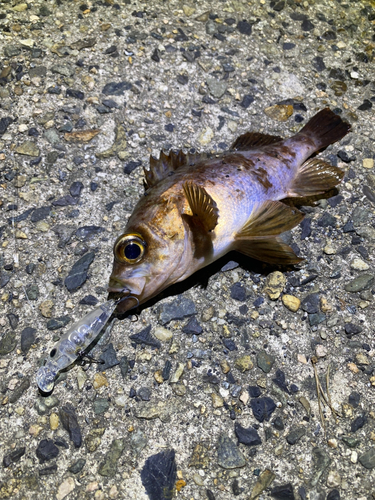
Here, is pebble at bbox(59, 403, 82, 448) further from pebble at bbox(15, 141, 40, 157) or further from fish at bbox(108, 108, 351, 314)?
pebble at bbox(15, 141, 40, 157)

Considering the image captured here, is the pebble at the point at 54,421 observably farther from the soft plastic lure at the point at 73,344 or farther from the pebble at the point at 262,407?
the pebble at the point at 262,407

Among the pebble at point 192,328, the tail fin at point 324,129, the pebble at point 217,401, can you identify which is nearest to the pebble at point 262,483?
the pebble at point 217,401

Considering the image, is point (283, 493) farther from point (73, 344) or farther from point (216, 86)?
point (216, 86)

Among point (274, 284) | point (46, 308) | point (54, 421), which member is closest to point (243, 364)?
point (274, 284)

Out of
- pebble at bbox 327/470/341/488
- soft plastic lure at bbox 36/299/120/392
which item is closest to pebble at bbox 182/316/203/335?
soft plastic lure at bbox 36/299/120/392

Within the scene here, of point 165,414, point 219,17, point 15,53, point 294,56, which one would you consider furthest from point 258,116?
point 165,414
